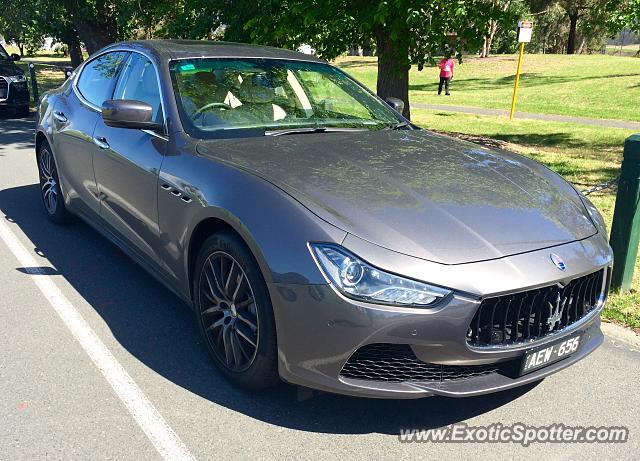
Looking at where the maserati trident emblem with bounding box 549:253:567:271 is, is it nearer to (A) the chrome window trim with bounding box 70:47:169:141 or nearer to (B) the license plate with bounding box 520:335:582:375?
→ (B) the license plate with bounding box 520:335:582:375

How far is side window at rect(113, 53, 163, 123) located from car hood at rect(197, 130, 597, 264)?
2.19 feet

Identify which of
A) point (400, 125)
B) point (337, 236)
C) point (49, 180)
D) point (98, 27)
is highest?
point (98, 27)

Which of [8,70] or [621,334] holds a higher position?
[8,70]

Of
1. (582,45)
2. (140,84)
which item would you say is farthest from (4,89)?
(582,45)

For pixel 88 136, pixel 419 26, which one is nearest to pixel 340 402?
pixel 88 136

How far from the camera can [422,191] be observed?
3.01m

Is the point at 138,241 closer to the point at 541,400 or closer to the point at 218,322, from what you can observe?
the point at 218,322

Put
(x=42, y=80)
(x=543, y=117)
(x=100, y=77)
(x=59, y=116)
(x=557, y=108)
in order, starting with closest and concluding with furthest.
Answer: (x=100, y=77), (x=59, y=116), (x=543, y=117), (x=557, y=108), (x=42, y=80)

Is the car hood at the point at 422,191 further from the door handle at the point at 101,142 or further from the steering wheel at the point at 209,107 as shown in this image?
the door handle at the point at 101,142

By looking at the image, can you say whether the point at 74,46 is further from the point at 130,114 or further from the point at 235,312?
the point at 235,312

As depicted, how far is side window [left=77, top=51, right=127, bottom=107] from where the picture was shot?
464 cm

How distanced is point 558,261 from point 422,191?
71 cm

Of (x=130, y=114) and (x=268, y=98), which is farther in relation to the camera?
(x=268, y=98)

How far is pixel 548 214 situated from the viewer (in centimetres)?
304
